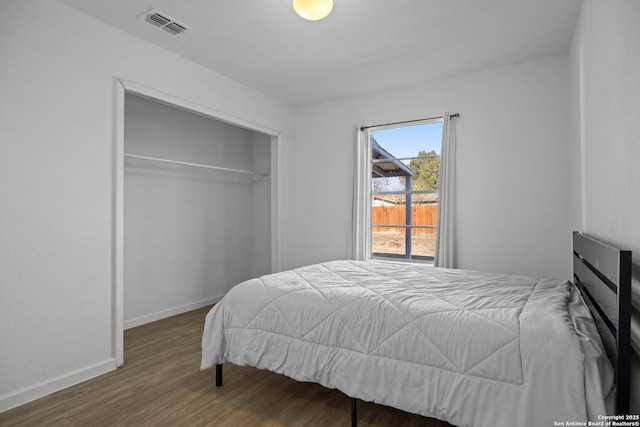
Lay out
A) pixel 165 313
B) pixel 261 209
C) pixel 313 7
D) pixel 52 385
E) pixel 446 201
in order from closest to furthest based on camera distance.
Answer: pixel 313 7, pixel 52 385, pixel 446 201, pixel 165 313, pixel 261 209

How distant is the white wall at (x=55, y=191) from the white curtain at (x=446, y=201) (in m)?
2.92

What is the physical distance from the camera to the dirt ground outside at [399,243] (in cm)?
388

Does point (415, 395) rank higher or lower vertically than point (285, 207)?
lower

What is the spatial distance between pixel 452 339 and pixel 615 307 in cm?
61

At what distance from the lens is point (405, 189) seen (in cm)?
405

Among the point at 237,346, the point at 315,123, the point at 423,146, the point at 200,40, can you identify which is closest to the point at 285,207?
the point at 315,123

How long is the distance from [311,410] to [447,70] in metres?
3.23

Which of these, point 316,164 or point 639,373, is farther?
point 316,164

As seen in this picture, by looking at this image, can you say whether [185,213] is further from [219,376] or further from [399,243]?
[399,243]

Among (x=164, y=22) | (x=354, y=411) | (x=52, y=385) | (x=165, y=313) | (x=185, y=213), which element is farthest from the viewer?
(x=185, y=213)

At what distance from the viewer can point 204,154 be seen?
14.4ft

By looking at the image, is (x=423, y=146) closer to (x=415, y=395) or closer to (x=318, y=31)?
(x=318, y=31)

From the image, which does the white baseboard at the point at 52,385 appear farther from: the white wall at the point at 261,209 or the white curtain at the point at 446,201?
the white curtain at the point at 446,201

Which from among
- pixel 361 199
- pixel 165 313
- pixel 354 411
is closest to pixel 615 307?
pixel 354 411
